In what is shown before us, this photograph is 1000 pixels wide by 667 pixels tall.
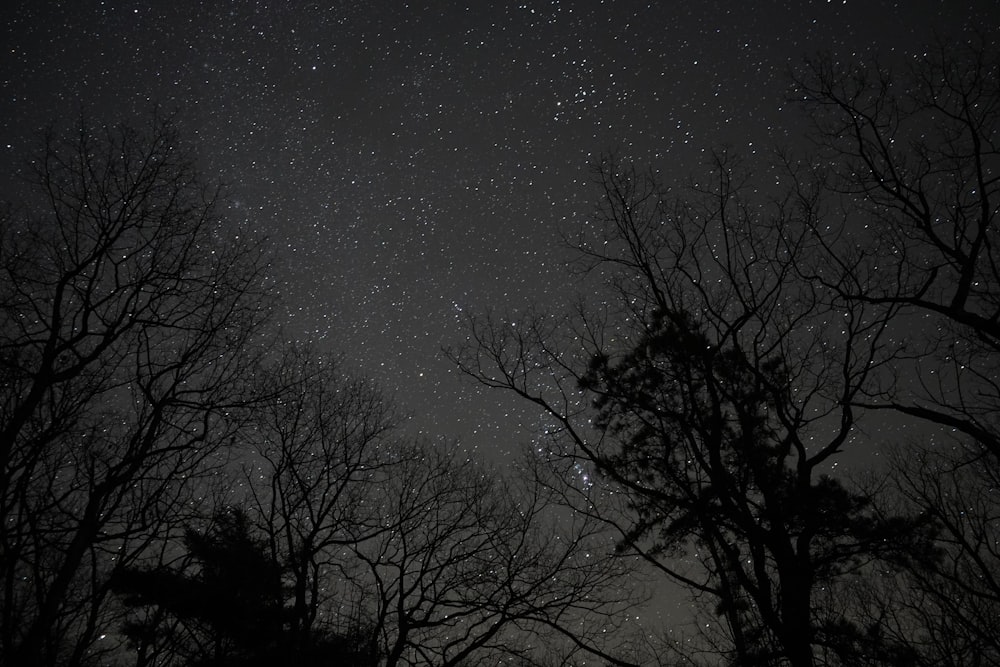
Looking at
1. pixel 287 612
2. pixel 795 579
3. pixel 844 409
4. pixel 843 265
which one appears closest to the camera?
pixel 795 579

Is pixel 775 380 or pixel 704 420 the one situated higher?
pixel 775 380

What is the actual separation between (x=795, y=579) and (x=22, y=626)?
9039 millimetres

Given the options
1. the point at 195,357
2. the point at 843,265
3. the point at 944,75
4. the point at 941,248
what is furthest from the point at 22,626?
the point at 944,75

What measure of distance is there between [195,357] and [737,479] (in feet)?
21.1

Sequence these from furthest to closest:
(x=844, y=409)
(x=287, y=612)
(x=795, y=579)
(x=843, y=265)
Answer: (x=287, y=612) < (x=843, y=265) < (x=844, y=409) < (x=795, y=579)

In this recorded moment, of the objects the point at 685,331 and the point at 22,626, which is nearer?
the point at 22,626

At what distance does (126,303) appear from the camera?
6059 mm

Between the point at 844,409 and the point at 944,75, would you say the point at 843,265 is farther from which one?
the point at 944,75

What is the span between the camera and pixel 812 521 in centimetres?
639

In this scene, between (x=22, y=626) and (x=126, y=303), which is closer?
(x=126, y=303)

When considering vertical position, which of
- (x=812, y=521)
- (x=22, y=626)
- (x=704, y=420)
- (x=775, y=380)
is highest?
(x=775, y=380)

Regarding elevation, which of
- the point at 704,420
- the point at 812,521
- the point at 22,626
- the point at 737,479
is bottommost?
the point at 22,626

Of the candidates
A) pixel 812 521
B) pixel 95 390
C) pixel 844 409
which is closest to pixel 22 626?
pixel 95 390

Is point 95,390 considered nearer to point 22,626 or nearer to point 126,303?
point 126,303
